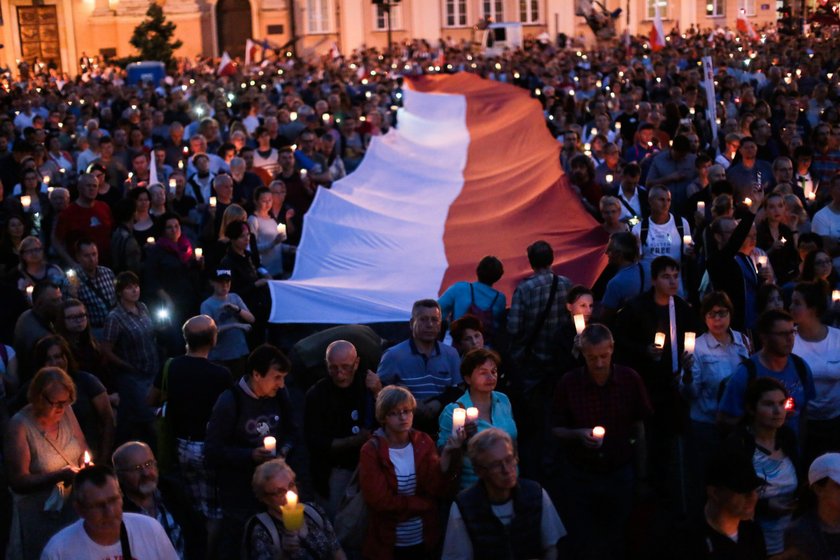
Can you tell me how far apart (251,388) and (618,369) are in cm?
184

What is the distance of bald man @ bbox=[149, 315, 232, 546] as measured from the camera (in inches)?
265

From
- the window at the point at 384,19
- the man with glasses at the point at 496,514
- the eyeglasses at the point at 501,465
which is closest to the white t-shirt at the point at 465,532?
the man with glasses at the point at 496,514

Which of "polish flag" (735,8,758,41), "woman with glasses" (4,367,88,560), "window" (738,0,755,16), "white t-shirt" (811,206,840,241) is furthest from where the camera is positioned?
"window" (738,0,755,16)

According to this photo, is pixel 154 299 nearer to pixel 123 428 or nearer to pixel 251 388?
pixel 123 428

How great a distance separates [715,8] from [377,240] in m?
48.5

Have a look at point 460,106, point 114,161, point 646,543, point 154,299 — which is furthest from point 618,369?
point 460,106

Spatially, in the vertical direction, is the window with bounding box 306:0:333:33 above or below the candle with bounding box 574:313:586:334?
above

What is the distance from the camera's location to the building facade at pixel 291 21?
48.0 m

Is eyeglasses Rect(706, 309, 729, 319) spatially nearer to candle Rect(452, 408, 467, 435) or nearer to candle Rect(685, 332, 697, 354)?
candle Rect(685, 332, 697, 354)

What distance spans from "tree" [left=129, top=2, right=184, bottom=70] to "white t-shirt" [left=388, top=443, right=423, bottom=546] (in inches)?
1474

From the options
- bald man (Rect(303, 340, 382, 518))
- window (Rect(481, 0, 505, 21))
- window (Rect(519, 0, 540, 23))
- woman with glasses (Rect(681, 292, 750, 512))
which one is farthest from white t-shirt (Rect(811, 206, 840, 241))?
window (Rect(519, 0, 540, 23))

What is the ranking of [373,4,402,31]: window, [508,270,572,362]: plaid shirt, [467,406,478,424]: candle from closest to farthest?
[467,406,478,424]: candle → [508,270,572,362]: plaid shirt → [373,4,402,31]: window

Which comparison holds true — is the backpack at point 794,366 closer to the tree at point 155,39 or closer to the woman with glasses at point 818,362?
the woman with glasses at point 818,362

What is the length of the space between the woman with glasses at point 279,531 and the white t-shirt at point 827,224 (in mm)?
5499
